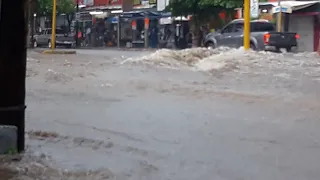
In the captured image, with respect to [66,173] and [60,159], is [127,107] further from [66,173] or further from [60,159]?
[66,173]

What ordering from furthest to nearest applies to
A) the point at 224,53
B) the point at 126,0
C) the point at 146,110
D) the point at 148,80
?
the point at 126,0
the point at 224,53
the point at 148,80
the point at 146,110

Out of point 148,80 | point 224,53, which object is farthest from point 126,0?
point 148,80

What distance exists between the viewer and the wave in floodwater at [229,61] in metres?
18.8

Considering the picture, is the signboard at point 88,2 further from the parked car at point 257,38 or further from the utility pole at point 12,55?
the utility pole at point 12,55

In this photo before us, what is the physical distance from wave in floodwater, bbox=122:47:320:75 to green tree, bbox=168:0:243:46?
56.7 feet

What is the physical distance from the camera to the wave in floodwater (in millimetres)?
18797

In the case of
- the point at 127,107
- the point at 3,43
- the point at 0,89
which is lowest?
the point at 127,107

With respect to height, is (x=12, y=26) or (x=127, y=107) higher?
(x=12, y=26)

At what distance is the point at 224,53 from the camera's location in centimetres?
2114

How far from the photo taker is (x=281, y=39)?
26312 mm

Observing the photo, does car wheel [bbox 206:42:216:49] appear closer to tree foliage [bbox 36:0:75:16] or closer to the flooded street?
the flooded street

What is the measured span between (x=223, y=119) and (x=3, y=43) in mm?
4493

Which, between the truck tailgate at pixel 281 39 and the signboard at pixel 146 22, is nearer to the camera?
the truck tailgate at pixel 281 39

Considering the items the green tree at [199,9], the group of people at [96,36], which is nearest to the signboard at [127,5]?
the group of people at [96,36]
